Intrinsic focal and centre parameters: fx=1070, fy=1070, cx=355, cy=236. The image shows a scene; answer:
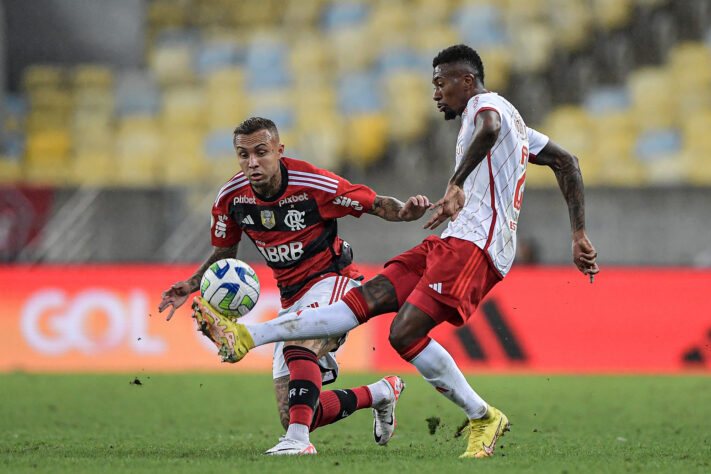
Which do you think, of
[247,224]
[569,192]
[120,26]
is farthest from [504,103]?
[120,26]

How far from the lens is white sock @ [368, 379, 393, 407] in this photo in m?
6.55

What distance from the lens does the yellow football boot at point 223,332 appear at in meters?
5.33

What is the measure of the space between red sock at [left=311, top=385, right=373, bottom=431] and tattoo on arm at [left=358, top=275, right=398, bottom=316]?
0.92m

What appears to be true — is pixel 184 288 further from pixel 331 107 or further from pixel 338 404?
pixel 331 107

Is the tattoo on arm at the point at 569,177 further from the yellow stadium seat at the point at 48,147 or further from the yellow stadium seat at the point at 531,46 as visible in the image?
the yellow stadium seat at the point at 48,147

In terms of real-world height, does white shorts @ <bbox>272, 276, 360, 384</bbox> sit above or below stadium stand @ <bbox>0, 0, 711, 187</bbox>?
below

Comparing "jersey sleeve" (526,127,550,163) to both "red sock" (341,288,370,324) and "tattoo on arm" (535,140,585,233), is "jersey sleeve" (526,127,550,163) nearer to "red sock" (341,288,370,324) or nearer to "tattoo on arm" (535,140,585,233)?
"tattoo on arm" (535,140,585,233)

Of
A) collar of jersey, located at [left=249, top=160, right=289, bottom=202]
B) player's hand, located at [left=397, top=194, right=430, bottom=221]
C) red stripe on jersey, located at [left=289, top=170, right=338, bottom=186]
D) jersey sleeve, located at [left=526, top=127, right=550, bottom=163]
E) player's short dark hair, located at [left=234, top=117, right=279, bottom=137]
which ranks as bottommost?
player's hand, located at [left=397, top=194, right=430, bottom=221]

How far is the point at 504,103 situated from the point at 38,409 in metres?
4.99

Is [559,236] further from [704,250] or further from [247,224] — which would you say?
[247,224]

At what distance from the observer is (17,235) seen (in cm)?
1466

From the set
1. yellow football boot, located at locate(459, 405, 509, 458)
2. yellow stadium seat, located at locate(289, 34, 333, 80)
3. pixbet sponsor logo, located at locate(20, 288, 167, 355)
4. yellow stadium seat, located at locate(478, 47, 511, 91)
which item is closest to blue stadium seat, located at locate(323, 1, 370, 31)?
yellow stadium seat, located at locate(289, 34, 333, 80)

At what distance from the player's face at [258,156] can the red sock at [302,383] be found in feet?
3.21

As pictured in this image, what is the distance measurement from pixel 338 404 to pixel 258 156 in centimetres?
156
